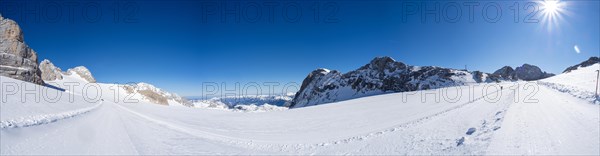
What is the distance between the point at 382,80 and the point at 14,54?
12519 centimetres

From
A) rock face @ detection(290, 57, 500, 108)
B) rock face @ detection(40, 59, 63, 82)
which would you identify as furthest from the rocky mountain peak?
rock face @ detection(40, 59, 63, 82)

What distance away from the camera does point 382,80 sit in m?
119

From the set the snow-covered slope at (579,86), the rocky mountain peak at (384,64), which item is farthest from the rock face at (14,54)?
the rocky mountain peak at (384,64)

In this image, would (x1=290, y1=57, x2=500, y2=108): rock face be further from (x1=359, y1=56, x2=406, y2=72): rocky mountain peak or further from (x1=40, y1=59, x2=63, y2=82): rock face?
(x1=40, y1=59, x2=63, y2=82): rock face

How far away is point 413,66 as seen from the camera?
122875 millimetres

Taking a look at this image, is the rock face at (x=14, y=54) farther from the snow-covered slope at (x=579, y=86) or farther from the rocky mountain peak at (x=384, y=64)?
the rocky mountain peak at (x=384, y=64)

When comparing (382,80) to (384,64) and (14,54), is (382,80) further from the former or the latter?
(14,54)

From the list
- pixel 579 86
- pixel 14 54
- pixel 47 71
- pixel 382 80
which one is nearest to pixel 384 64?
pixel 382 80

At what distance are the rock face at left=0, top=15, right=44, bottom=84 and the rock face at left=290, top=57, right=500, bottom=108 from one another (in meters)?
104

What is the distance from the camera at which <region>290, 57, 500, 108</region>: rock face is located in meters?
98.8

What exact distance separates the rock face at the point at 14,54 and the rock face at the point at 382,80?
340 feet

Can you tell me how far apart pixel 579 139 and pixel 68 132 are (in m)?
21.4

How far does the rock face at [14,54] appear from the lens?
6650 cm

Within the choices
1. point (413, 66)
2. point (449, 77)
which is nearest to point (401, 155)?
point (449, 77)
